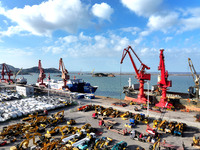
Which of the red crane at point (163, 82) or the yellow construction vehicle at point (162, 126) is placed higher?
the red crane at point (163, 82)

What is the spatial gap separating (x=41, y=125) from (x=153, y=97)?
37441 millimetres

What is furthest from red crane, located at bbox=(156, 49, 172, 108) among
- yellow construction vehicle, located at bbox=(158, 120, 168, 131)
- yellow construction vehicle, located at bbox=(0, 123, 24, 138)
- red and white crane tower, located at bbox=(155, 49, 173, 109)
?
yellow construction vehicle, located at bbox=(0, 123, 24, 138)

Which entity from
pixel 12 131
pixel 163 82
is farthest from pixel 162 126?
pixel 12 131

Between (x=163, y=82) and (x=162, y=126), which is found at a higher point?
(x=163, y=82)

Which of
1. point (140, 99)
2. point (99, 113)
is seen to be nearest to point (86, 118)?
point (99, 113)

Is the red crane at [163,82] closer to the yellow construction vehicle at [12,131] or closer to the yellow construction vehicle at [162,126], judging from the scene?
the yellow construction vehicle at [162,126]

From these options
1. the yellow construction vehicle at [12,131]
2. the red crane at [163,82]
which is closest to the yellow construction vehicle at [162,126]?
the red crane at [163,82]

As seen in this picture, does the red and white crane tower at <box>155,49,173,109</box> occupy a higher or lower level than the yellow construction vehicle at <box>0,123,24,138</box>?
higher

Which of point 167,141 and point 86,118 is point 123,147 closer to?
point 167,141

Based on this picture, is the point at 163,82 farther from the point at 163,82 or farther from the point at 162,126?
the point at 162,126

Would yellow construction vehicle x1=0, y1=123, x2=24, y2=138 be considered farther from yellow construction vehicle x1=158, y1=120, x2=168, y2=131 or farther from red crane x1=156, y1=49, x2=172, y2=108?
red crane x1=156, y1=49, x2=172, y2=108

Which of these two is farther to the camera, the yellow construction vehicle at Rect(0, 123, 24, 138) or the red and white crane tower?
the red and white crane tower

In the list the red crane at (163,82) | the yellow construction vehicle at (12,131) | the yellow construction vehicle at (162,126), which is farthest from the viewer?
the red crane at (163,82)

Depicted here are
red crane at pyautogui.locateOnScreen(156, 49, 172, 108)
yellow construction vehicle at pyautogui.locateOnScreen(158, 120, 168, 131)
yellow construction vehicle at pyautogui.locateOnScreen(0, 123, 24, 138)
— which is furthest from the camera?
red crane at pyautogui.locateOnScreen(156, 49, 172, 108)
